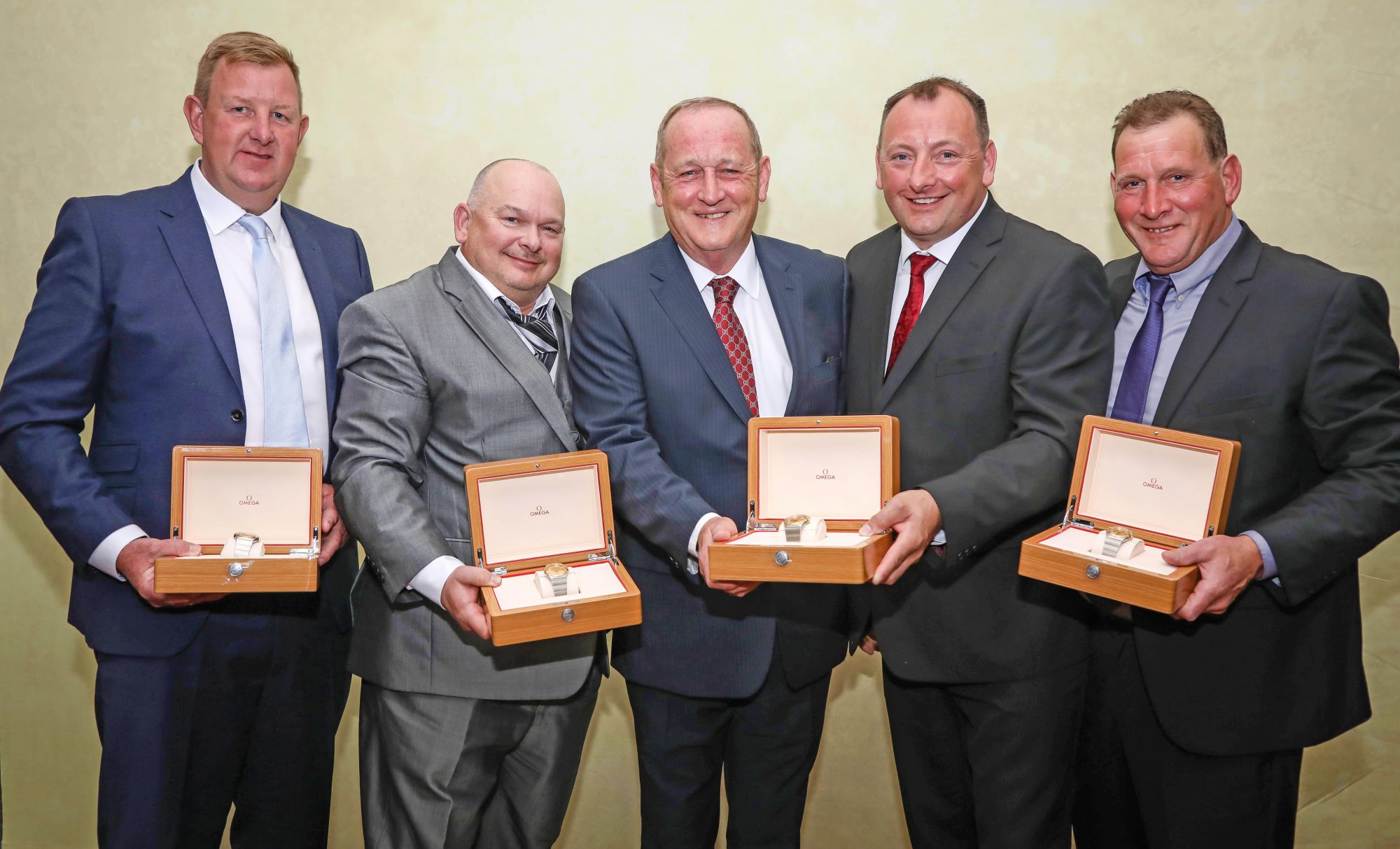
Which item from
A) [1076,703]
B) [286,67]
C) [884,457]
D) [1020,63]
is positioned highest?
[1020,63]

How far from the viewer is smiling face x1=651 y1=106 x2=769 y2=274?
2.52 m

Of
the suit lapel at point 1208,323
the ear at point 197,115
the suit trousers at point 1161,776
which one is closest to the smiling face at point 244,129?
the ear at point 197,115

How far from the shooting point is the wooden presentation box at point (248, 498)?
2307mm

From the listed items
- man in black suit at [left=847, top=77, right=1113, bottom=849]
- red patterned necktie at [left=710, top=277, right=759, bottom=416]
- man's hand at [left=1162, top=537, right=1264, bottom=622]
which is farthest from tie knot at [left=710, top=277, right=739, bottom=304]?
man's hand at [left=1162, top=537, right=1264, bottom=622]

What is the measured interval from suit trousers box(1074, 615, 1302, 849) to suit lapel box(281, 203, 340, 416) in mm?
2076

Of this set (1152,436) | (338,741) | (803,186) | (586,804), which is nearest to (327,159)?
(803,186)

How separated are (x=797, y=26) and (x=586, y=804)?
302 centimetres

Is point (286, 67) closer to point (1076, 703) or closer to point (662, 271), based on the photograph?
point (662, 271)

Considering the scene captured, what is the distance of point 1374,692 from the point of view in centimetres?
355

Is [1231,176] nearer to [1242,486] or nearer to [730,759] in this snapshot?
[1242,486]

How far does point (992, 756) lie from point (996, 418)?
0.81 m

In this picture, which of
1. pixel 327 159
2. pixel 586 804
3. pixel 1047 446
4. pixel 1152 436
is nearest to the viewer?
pixel 1152 436

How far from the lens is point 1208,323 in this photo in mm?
2336

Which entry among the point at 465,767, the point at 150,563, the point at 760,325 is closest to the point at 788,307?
the point at 760,325
